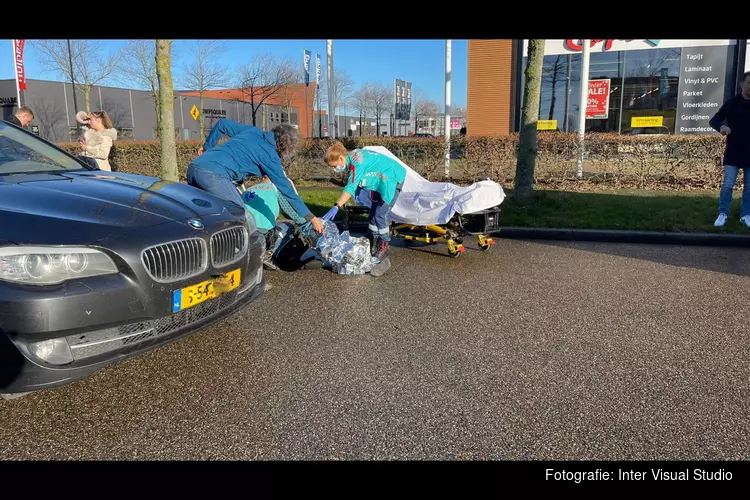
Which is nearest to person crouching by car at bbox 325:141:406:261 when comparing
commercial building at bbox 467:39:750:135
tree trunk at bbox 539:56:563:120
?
commercial building at bbox 467:39:750:135

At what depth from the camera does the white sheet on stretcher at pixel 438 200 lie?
655 centimetres

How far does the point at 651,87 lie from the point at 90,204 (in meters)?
23.4

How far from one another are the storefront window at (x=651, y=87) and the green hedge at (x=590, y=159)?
36.1ft

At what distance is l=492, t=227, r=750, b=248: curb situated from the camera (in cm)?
741

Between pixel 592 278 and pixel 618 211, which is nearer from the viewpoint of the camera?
pixel 592 278

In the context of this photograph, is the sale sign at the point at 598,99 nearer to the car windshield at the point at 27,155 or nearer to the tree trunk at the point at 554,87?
the tree trunk at the point at 554,87

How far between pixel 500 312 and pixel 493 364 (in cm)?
113

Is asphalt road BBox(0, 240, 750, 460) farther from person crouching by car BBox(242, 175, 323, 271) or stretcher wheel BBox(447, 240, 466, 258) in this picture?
stretcher wheel BBox(447, 240, 466, 258)

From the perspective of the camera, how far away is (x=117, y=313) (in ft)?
9.30

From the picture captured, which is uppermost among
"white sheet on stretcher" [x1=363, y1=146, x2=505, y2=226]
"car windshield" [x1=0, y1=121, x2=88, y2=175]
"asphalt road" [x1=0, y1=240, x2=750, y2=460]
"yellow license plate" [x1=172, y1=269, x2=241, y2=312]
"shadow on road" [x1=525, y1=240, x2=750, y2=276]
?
"car windshield" [x1=0, y1=121, x2=88, y2=175]


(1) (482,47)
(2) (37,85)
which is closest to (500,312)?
(1) (482,47)

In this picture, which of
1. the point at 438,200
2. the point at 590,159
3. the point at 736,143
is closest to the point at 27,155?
the point at 438,200

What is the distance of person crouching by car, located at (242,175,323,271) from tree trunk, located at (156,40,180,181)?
597 centimetres
